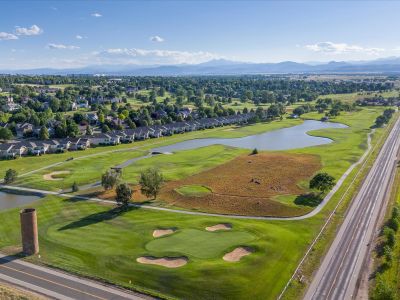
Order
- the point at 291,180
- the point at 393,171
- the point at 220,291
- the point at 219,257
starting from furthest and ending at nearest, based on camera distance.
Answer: the point at 393,171 → the point at 291,180 → the point at 219,257 → the point at 220,291

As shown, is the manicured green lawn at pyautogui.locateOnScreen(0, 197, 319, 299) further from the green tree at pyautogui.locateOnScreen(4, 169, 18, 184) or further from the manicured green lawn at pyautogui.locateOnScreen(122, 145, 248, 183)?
the manicured green lawn at pyautogui.locateOnScreen(122, 145, 248, 183)

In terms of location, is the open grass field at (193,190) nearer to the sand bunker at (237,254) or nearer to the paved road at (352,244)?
the sand bunker at (237,254)

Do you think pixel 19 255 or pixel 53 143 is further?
pixel 53 143

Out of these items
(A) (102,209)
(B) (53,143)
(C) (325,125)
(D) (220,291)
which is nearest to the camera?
(D) (220,291)

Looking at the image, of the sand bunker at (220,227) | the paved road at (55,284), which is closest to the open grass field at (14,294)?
the paved road at (55,284)

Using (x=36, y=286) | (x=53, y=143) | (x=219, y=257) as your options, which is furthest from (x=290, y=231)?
(x=53, y=143)

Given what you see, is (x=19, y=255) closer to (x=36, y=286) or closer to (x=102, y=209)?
(x=36, y=286)
